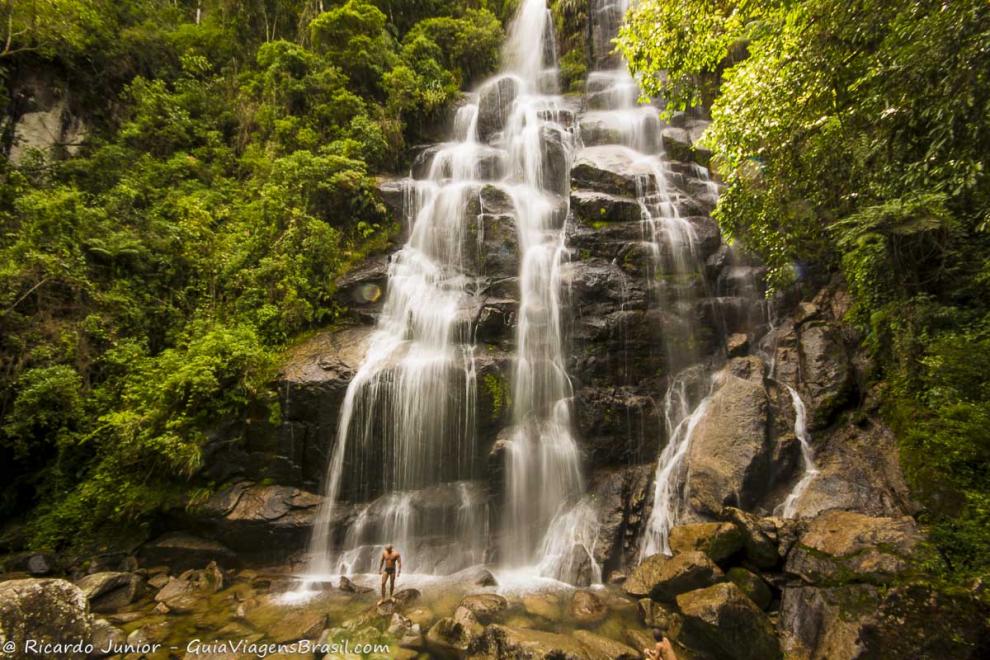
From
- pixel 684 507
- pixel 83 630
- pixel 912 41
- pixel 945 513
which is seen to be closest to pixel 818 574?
pixel 945 513

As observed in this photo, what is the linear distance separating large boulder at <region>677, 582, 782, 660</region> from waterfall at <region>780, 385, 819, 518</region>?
8.66 feet

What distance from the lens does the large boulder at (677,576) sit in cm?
632

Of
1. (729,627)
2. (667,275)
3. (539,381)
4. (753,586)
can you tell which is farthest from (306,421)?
(667,275)

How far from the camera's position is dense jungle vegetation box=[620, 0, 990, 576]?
14.7 ft

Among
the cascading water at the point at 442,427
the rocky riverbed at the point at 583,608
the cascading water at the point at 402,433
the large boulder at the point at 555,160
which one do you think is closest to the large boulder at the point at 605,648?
the rocky riverbed at the point at 583,608

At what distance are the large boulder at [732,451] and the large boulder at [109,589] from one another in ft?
33.8

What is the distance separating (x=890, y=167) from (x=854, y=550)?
16.7ft

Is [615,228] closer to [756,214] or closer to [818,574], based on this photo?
[756,214]

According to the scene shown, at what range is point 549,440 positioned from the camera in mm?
9766

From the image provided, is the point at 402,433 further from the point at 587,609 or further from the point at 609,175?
the point at 609,175

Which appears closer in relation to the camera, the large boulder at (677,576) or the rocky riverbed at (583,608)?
the rocky riverbed at (583,608)

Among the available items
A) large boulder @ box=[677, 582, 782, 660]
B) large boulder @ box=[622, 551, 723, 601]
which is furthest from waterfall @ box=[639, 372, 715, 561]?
large boulder @ box=[677, 582, 782, 660]

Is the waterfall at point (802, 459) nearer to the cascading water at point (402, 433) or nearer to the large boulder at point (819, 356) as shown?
the large boulder at point (819, 356)

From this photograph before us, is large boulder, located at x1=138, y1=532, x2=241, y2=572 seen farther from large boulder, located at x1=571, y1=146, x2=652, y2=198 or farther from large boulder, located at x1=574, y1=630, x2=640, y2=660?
large boulder, located at x1=571, y1=146, x2=652, y2=198
